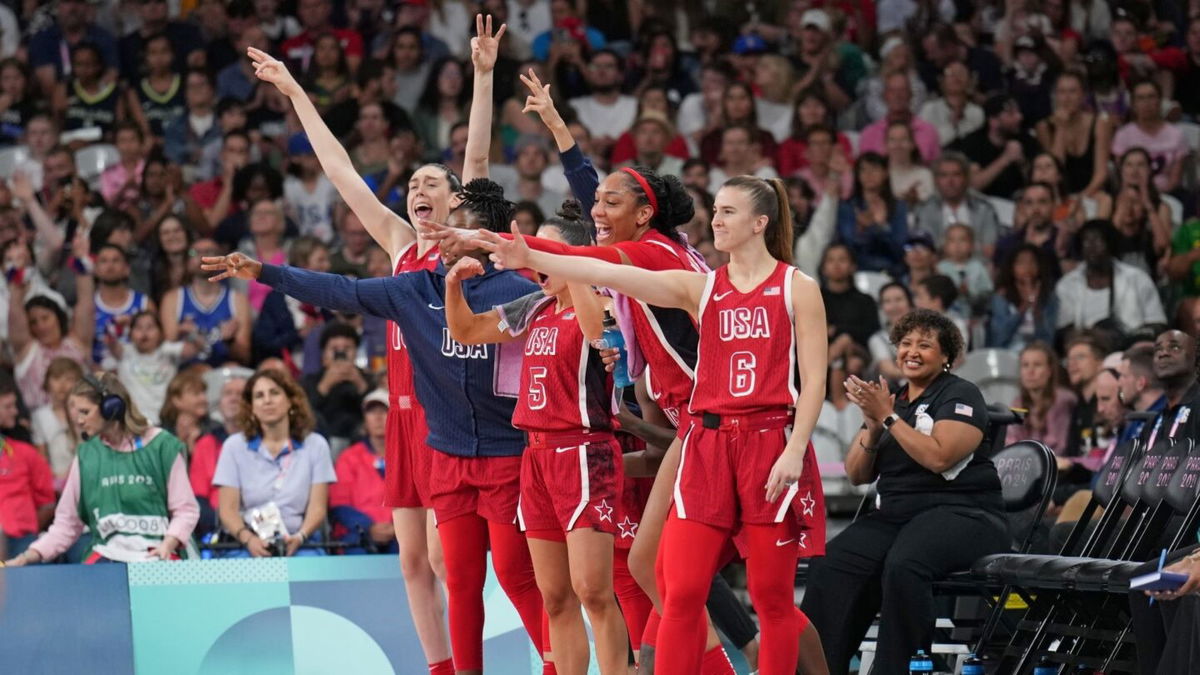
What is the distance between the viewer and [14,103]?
13.3m

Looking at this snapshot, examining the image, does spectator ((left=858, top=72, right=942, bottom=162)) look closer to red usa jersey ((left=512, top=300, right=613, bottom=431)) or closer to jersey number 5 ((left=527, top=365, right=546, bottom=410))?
red usa jersey ((left=512, top=300, right=613, bottom=431))

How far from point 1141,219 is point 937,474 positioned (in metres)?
5.92

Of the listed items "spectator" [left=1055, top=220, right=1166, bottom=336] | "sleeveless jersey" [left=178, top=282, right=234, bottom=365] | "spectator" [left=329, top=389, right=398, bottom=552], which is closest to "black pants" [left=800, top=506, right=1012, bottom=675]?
"spectator" [left=329, top=389, right=398, bottom=552]

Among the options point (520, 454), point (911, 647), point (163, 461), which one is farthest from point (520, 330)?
point (163, 461)

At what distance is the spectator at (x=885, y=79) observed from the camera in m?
13.6

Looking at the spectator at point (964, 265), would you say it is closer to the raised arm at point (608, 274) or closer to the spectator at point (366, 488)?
the spectator at point (366, 488)

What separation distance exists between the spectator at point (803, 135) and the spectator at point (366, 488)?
436cm

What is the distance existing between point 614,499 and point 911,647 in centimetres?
154

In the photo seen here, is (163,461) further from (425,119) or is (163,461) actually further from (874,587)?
(425,119)

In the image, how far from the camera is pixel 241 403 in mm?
8742

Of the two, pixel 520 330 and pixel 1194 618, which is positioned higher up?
pixel 520 330

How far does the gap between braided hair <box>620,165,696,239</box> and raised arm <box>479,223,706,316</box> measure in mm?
465

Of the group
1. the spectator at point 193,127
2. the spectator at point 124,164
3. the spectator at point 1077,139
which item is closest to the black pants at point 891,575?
the spectator at point 1077,139

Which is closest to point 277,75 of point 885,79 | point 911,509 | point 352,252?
point 911,509
